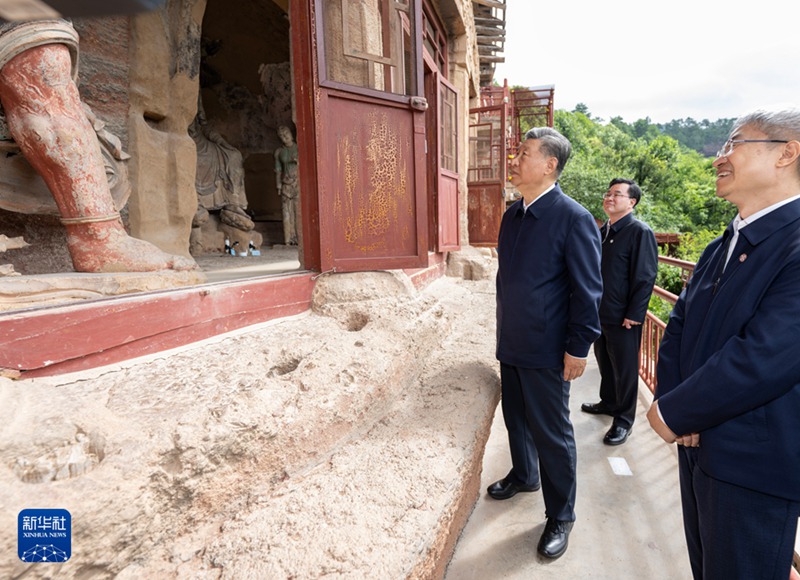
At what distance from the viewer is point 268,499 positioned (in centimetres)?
151

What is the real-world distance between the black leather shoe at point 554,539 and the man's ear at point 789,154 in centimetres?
177

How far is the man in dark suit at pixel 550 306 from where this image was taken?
6.25 feet

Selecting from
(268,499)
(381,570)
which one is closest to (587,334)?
(381,570)

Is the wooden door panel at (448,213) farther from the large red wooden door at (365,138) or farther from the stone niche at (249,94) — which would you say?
the stone niche at (249,94)

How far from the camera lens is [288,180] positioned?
27.0ft

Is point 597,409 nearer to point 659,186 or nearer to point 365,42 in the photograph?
point 365,42

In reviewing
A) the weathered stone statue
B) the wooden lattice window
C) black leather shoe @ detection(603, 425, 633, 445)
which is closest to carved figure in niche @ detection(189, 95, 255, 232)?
the weathered stone statue

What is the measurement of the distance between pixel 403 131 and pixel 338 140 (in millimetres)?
527

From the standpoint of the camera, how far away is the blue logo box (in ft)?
3.07

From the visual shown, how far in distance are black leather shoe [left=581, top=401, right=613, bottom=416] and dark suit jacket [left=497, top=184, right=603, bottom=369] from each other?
6.71 ft

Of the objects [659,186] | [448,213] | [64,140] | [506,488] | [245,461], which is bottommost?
[506,488]

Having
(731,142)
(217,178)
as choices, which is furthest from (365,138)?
(217,178)

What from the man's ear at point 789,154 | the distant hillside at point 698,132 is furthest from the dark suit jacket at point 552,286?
the distant hillside at point 698,132

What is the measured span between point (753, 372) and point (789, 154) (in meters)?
0.59
